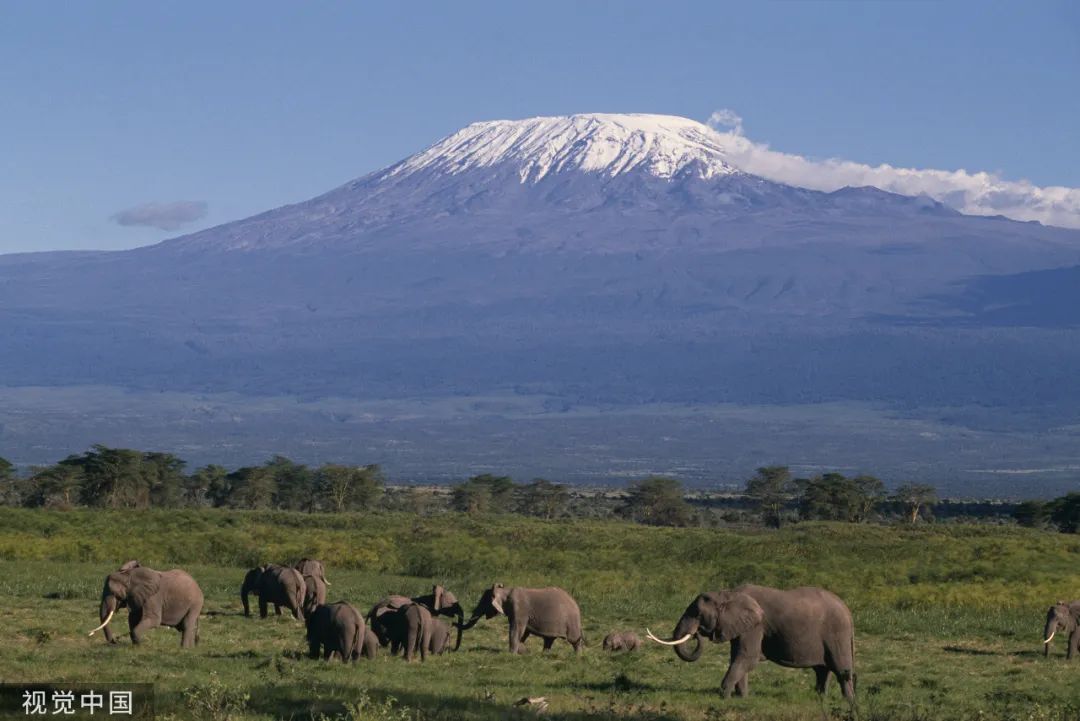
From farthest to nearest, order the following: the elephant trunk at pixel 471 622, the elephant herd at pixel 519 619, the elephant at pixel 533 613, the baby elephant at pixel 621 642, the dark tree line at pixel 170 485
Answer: the dark tree line at pixel 170 485, the baby elephant at pixel 621 642, the elephant at pixel 533 613, the elephant trunk at pixel 471 622, the elephant herd at pixel 519 619

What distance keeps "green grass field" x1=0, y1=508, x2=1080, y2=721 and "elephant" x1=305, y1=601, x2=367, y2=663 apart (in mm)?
299

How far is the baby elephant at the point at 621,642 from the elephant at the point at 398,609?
2.08 meters

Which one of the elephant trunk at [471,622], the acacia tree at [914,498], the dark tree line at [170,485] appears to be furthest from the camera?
the acacia tree at [914,498]

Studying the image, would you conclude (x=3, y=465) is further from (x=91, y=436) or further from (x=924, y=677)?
(x=91, y=436)

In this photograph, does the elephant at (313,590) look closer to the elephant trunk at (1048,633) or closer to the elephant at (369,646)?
the elephant at (369,646)

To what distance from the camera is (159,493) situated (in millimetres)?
69875

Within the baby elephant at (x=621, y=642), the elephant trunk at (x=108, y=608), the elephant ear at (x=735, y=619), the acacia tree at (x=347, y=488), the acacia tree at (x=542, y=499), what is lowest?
the acacia tree at (x=542, y=499)

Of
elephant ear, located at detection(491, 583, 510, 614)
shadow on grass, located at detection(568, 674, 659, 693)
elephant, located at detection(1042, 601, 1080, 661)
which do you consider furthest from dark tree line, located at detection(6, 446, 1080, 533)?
shadow on grass, located at detection(568, 674, 659, 693)

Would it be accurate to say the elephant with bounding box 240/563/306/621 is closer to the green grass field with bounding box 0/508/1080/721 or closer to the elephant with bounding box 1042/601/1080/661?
the green grass field with bounding box 0/508/1080/721

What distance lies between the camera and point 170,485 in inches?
2736

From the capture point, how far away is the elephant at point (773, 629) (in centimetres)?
1733

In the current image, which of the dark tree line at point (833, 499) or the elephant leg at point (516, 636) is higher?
the elephant leg at point (516, 636)

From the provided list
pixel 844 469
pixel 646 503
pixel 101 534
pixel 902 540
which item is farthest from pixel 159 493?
pixel 844 469

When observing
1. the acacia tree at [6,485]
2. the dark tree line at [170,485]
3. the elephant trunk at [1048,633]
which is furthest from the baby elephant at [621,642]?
the acacia tree at [6,485]
